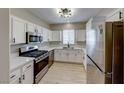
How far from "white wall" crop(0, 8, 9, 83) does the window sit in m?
6.30

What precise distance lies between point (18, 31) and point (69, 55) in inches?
153

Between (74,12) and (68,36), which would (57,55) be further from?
(74,12)

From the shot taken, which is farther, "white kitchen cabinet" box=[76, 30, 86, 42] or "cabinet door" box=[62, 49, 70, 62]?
"white kitchen cabinet" box=[76, 30, 86, 42]

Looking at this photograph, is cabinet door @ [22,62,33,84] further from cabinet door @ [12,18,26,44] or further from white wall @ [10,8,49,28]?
white wall @ [10,8,49,28]

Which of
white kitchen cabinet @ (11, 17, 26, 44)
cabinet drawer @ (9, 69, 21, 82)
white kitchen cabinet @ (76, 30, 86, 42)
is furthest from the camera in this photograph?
white kitchen cabinet @ (76, 30, 86, 42)

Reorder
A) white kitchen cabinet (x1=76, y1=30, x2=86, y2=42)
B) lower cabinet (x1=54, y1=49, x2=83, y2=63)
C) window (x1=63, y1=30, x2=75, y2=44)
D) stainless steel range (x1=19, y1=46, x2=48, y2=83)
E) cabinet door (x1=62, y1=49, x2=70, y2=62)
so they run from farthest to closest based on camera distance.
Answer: window (x1=63, y1=30, x2=75, y2=44)
white kitchen cabinet (x1=76, y1=30, x2=86, y2=42)
cabinet door (x1=62, y1=49, x2=70, y2=62)
lower cabinet (x1=54, y1=49, x2=83, y2=63)
stainless steel range (x1=19, y1=46, x2=48, y2=83)

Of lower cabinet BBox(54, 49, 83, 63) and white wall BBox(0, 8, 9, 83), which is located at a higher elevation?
white wall BBox(0, 8, 9, 83)

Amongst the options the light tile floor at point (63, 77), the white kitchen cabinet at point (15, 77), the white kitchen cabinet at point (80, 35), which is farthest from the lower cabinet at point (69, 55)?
the white kitchen cabinet at point (15, 77)

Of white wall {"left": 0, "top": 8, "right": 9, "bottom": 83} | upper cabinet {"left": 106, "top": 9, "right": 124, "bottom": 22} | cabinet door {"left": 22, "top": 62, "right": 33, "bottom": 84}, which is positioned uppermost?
upper cabinet {"left": 106, "top": 9, "right": 124, "bottom": 22}

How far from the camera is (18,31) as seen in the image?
309 centimetres

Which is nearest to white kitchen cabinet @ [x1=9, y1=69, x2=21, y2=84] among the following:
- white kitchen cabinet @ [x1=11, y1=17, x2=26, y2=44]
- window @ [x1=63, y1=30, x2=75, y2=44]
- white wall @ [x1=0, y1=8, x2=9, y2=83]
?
white kitchen cabinet @ [x1=11, y1=17, x2=26, y2=44]

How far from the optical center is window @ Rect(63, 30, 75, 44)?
7281 millimetres

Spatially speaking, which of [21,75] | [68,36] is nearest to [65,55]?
[68,36]
